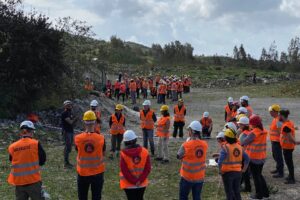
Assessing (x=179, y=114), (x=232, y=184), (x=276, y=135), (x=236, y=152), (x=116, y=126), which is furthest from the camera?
(x=179, y=114)

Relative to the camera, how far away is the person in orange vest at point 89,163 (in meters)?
8.10

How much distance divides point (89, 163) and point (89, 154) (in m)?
0.16

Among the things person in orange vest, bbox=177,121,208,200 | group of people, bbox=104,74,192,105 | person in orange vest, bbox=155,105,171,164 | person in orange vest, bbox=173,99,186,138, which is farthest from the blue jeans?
group of people, bbox=104,74,192,105

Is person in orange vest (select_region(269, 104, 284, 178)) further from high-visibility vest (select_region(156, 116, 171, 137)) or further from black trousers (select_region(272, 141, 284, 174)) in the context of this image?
high-visibility vest (select_region(156, 116, 171, 137))

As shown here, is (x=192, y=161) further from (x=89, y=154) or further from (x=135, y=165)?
(x=89, y=154)

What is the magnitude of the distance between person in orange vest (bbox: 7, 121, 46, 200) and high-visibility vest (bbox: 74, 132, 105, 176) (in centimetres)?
65

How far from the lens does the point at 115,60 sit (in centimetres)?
6147

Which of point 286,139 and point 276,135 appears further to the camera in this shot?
point 276,135

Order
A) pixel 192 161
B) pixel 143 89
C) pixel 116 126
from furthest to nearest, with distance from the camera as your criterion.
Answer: pixel 143 89 < pixel 116 126 < pixel 192 161

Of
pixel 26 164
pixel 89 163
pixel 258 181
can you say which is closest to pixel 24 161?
pixel 26 164

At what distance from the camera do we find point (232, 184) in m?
8.85

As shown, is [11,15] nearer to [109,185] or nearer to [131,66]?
[109,185]

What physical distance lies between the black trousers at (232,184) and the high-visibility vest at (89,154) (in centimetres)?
229

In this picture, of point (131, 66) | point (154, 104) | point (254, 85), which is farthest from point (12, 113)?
point (131, 66)
